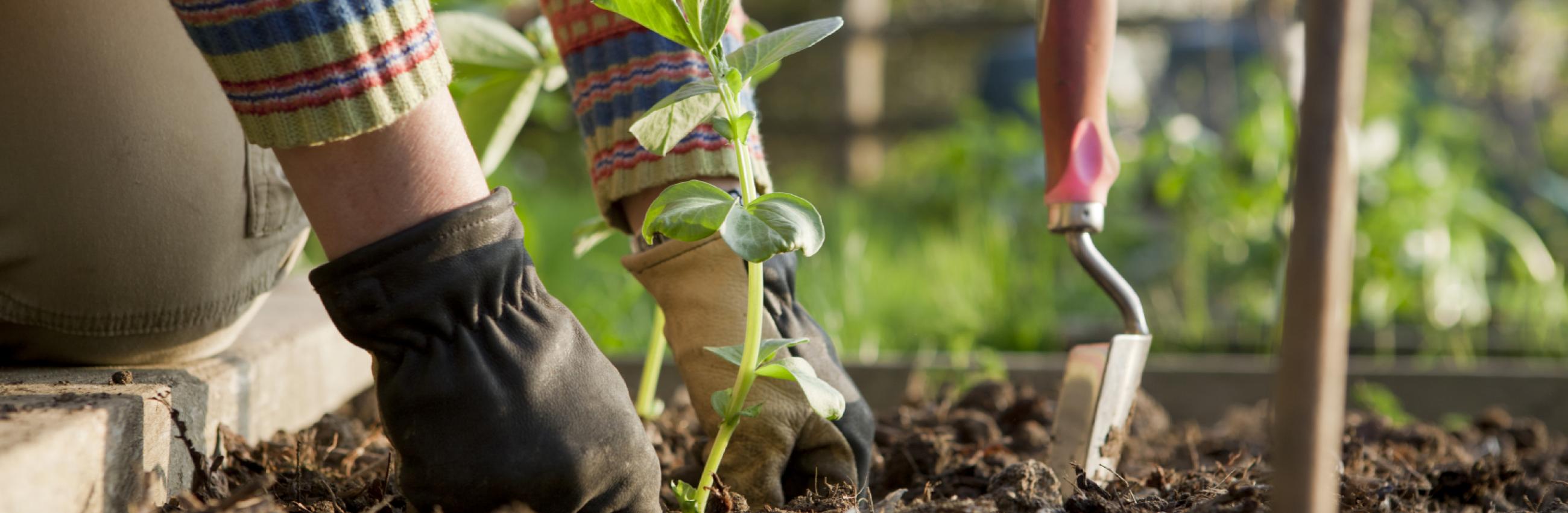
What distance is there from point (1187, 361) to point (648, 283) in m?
1.33

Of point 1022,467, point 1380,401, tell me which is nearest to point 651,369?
point 1022,467

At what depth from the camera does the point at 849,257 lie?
241cm

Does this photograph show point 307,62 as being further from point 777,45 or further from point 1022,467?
point 1022,467

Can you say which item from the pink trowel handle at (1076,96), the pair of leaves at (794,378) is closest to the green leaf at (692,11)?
the pair of leaves at (794,378)

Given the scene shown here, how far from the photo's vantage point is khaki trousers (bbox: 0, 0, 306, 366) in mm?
885

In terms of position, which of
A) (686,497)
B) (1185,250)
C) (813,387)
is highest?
(813,387)

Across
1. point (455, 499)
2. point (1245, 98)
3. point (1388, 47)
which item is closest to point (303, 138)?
point (455, 499)

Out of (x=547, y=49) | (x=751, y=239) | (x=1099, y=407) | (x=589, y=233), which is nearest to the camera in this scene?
(x=751, y=239)

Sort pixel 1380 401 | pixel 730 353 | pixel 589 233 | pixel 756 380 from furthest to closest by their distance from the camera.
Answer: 1. pixel 1380 401
2. pixel 589 233
3. pixel 756 380
4. pixel 730 353

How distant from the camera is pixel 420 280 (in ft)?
2.18

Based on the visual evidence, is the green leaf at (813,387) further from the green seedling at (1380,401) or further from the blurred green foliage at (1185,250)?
the green seedling at (1380,401)

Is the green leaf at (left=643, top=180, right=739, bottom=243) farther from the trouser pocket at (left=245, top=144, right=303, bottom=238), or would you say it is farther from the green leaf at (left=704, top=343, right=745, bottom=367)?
the trouser pocket at (left=245, top=144, right=303, bottom=238)

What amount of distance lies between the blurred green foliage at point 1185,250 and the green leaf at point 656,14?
971mm

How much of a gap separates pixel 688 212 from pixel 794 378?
0.13 m
